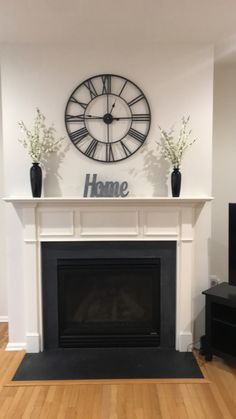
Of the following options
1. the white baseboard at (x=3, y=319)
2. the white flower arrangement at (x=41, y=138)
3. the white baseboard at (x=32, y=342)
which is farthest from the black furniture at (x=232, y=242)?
the white baseboard at (x=3, y=319)

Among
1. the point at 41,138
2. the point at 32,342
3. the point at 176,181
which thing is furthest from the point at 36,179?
the point at 32,342

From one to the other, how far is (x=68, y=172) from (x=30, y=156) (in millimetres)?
336

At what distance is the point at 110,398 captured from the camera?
2.25m

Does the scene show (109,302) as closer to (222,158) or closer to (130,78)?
(222,158)

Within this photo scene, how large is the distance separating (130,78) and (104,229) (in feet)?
4.18

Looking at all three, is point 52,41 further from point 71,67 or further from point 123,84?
point 123,84

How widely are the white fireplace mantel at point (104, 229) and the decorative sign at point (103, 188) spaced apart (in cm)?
10

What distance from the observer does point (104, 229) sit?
2.77m

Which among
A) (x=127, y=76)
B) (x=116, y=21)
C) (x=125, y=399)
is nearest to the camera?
(x=125, y=399)

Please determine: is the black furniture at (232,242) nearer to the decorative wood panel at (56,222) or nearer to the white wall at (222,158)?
the white wall at (222,158)

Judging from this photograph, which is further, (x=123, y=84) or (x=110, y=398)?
(x=123, y=84)

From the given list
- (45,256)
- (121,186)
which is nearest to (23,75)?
(121,186)

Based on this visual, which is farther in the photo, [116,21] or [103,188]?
[103,188]

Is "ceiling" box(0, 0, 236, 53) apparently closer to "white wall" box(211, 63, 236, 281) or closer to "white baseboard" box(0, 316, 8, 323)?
"white wall" box(211, 63, 236, 281)
